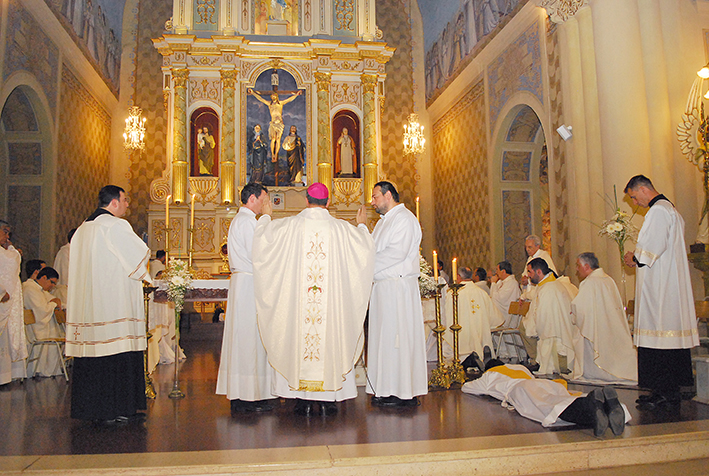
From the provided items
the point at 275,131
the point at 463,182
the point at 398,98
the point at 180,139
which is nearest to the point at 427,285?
the point at 275,131

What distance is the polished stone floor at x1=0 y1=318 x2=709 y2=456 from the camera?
3.80 metres

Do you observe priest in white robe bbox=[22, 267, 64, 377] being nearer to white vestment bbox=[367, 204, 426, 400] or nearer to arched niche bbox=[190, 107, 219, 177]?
white vestment bbox=[367, 204, 426, 400]

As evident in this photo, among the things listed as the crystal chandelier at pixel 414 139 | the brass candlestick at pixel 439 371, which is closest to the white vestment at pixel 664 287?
the brass candlestick at pixel 439 371

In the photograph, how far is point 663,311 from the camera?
4945 mm

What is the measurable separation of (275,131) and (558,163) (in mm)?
6629

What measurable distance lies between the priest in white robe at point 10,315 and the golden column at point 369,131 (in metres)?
7.95

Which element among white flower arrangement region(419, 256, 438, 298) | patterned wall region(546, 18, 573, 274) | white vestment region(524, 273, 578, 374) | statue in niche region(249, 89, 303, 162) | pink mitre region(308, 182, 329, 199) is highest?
statue in niche region(249, 89, 303, 162)

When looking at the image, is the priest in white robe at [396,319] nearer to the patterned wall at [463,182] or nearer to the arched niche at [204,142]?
the patterned wall at [463,182]

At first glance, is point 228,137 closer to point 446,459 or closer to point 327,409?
point 327,409

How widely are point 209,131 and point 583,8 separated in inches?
329

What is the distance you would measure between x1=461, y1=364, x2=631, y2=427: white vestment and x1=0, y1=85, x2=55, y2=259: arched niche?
9.21m

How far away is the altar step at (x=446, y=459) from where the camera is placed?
3.30 meters

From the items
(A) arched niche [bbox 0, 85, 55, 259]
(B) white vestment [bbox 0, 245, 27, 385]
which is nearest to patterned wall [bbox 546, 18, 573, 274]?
(B) white vestment [bbox 0, 245, 27, 385]

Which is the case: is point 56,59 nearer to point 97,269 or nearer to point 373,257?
point 97,269
